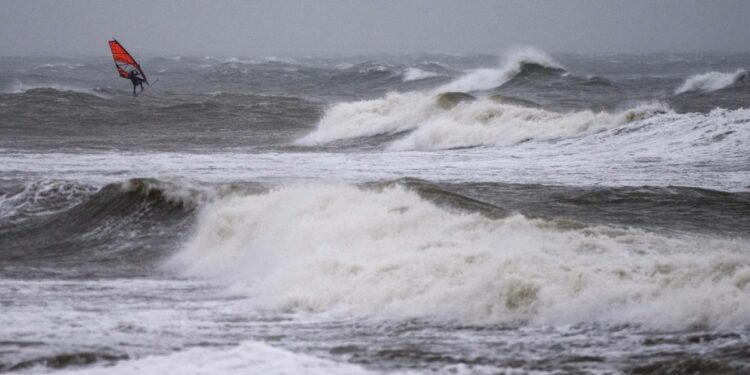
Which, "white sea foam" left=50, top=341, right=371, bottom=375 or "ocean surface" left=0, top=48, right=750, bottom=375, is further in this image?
"ocean surface" left=0, top=48, right=750, bottom=375

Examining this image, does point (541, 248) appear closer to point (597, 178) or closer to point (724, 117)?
point (597, 178)

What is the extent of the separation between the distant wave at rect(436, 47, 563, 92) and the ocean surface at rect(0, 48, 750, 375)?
1781 cm

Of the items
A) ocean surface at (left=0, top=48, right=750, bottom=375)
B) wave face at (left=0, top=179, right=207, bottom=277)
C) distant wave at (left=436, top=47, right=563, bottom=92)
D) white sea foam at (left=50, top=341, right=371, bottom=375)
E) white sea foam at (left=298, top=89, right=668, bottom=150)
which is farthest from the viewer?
distant wave at (left=436, top=47, right=563, bottom=92)

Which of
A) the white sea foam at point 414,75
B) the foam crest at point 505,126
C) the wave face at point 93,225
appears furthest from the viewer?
the white sea foam at point 414,75

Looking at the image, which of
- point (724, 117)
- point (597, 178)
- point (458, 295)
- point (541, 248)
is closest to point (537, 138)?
point (724, 117)

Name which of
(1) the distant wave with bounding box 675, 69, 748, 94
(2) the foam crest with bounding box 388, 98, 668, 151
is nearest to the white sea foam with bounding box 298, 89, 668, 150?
(2) the foam crest with bounding box 388, 98, 668, 151

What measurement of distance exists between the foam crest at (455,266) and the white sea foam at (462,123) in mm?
9590

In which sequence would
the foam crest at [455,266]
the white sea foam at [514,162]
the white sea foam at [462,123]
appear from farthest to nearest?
the white sea foam at [462,123], the white sea foam at [514,162], the foam crest at [455,266]

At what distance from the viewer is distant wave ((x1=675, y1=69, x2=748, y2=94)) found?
37.3m

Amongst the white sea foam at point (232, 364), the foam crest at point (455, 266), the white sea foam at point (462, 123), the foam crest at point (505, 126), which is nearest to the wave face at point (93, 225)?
the foam crest at point (455, 266)

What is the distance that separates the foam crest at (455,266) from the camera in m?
7.73

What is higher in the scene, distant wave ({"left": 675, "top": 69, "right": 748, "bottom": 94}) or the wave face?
distant wave ({"left": 675, "top": 69, "right": 748, "bottom": 94})

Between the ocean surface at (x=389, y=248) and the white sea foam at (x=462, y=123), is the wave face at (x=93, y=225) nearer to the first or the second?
the ocean surface at (x=389, y=248)

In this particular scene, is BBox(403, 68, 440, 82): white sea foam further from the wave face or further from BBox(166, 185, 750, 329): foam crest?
BBox(166, 185, 750, 329): foam crest
